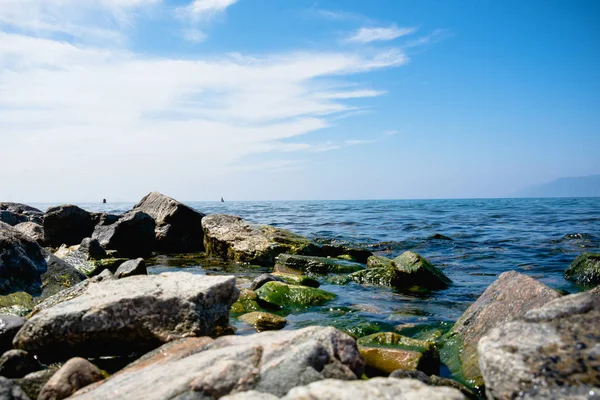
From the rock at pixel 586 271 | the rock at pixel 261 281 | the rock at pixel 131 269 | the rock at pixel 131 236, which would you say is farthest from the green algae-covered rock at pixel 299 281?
the rock at pixel 131 236

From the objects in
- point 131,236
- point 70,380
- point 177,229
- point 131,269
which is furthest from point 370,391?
point 177,229

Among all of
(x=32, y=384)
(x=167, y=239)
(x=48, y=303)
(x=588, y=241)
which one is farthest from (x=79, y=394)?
(x=588, y=241)

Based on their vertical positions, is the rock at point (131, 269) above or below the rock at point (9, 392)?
above

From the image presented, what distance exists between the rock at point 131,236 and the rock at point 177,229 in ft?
2.63

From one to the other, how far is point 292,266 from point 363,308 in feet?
13.9

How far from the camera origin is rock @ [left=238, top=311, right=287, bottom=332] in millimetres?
6490

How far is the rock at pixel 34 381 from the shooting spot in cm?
406

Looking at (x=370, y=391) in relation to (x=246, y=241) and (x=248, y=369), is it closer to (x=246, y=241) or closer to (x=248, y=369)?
(x=248, y=369)

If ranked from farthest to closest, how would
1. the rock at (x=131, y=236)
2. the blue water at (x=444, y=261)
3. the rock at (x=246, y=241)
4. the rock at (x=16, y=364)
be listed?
the rock at (x=131, y=236), the rock at (x=246, y=241), the blue water at (x=444, y=261), the rock at (x=16, y=364)

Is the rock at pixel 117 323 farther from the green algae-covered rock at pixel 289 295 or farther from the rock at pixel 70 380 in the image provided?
the green algae-covered rock at pixel 289 295

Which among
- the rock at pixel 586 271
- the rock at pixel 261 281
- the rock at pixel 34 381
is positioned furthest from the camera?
the rock at pixel 586 271

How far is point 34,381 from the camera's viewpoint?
4.18m

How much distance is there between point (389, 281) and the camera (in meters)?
9.98

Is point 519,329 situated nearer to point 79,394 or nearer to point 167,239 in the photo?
point 79,394
